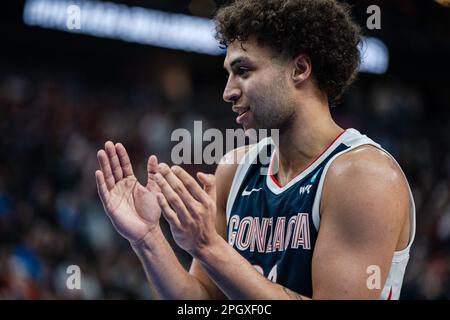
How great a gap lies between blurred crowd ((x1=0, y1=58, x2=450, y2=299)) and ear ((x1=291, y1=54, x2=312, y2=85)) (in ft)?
14.8

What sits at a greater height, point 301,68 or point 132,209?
point 301,68

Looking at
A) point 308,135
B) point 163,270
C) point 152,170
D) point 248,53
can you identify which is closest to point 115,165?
point 152,170

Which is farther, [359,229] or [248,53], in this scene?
[248,53]

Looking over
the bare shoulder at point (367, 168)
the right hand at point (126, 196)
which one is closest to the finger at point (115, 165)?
the right hand at point (126, 196)

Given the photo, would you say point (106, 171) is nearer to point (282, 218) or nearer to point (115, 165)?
point (115, 165)

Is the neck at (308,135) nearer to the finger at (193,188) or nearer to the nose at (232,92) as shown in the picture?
the nose at (232,92)

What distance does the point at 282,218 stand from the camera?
289 centimetres

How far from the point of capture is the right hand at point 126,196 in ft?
8.54

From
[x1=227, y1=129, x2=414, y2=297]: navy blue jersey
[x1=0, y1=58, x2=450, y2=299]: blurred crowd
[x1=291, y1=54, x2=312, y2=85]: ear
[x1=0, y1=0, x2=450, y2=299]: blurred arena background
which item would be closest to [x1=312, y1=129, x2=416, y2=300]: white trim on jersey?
[x1=227, y1=129, x2=414, y2=297]: navy blue jersey

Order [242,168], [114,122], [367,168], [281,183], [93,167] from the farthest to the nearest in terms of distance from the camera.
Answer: [114,122] < [93,167] < [242,168] < [281,183] < [367,168]

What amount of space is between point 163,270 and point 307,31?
1182 mm
